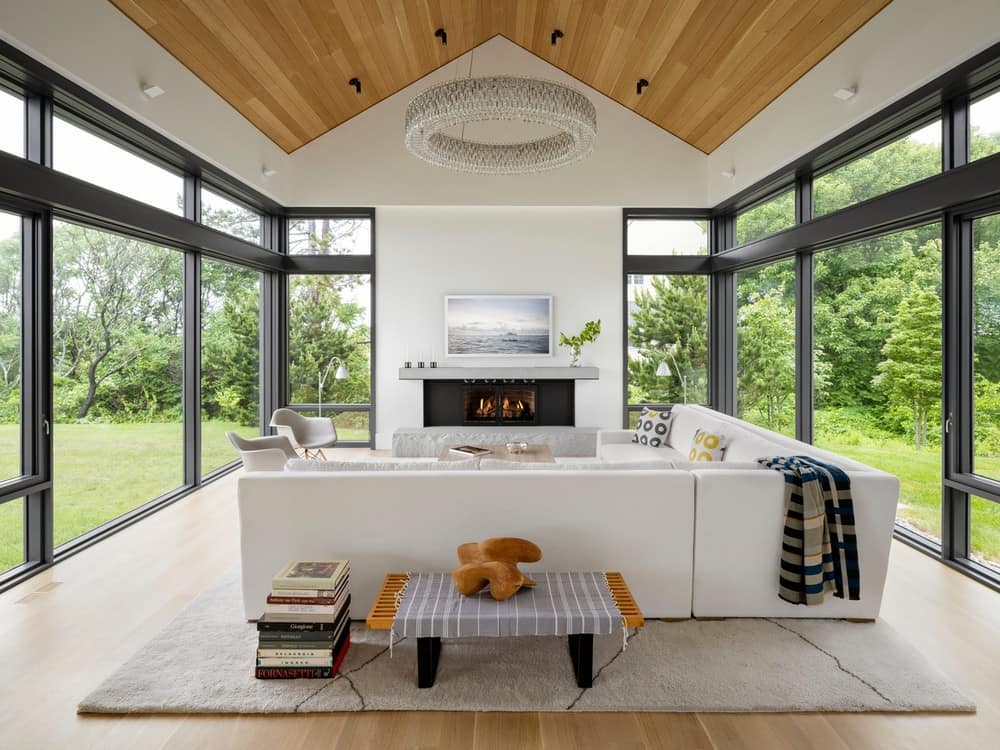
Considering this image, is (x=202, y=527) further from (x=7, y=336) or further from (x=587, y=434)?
(x=587, y=434)

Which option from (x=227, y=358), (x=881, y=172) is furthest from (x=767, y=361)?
(x=227, y=358)

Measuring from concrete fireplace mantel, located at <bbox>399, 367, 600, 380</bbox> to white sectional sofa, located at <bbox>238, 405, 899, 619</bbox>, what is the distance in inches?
178

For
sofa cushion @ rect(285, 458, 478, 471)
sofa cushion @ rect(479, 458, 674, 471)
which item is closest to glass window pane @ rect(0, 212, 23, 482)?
Result: sofa cushion @ rect(285, 458, 478, 471)

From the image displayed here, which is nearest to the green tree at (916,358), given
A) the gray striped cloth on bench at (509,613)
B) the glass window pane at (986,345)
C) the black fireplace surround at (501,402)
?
the glass window pane at (986,345)

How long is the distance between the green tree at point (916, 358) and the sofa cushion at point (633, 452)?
65.8 inches

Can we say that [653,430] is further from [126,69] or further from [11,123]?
[11,123]

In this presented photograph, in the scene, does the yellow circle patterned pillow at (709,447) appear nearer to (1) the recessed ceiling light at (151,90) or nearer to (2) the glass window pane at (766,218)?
(2) the glass window pane at (766,218)

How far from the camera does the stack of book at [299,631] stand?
7.82ft

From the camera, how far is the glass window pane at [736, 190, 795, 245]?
5871mm

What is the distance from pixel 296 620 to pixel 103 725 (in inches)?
27.8

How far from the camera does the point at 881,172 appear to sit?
14.5ft

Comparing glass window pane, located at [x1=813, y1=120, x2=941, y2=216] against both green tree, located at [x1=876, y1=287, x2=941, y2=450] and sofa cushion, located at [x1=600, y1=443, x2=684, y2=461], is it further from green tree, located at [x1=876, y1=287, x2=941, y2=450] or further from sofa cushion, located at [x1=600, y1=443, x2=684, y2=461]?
sofa cushion, located at [x1=600, y1=443, x2=684, y2=461]

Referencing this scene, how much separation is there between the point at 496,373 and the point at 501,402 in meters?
0.43

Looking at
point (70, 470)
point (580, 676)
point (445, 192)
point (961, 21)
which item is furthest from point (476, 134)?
point (580, 676)
